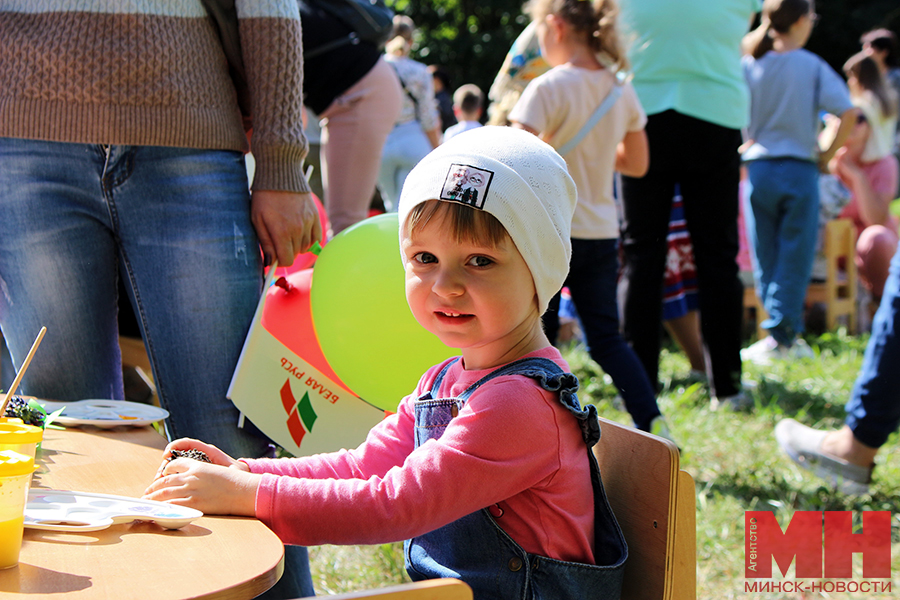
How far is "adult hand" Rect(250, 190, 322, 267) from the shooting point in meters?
1.78

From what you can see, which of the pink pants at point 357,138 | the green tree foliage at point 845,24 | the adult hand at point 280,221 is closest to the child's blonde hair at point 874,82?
the pink pants at point 357,138

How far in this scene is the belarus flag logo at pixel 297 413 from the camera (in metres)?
1.83

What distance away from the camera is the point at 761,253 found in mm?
5254

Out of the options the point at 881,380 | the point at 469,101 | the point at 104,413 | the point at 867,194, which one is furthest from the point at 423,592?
the point at 867,194

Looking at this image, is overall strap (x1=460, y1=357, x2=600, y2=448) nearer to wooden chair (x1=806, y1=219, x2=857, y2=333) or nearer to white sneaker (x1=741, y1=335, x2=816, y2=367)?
white sneaker (x1=741, y1=335, x2=816, y2=367)

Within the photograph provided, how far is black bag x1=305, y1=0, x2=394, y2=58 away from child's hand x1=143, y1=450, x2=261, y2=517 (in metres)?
2.22

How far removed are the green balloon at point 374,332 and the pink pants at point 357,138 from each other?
1.82 meters

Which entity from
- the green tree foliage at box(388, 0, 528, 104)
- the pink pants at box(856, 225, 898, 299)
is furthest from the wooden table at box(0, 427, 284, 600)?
the green tree foliage at box(388, 0, 528, 104)

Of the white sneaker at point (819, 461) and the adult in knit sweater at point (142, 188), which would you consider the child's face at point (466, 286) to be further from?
the white sneaker at point (819, 461)

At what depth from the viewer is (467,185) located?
1261 mm

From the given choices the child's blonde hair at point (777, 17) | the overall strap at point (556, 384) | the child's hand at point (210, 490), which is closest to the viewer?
the child's hand at point (210, 490)

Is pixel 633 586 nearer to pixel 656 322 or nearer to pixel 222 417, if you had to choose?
pixel 222 417

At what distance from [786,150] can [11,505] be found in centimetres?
475

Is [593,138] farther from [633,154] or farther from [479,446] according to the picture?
[479,446]
